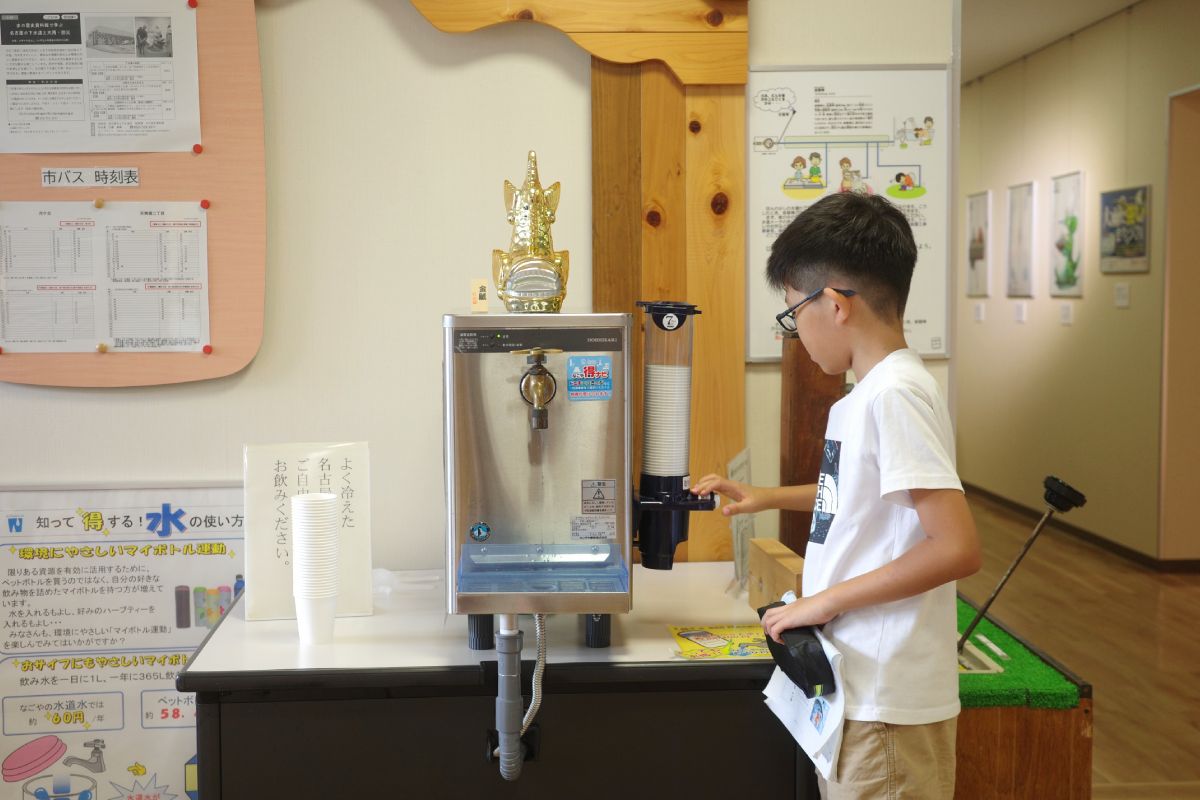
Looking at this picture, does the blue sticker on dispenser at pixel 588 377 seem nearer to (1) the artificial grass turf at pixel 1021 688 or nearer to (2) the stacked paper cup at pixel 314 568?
(2) the stacked paper cup at pixel 314 568

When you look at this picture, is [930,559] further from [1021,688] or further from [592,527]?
[1021,688]

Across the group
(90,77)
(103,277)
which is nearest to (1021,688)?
(103,277)

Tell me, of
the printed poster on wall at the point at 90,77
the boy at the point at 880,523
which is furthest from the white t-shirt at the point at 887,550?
the printed poster on wall at the point at 90,77

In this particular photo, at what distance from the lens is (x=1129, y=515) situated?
17.0 ft

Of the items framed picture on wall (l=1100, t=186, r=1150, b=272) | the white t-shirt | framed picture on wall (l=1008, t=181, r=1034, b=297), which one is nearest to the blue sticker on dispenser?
the white t-shirt

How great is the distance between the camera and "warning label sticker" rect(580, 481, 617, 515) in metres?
1.57

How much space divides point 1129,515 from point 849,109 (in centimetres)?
382

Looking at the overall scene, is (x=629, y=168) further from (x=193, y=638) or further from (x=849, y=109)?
A: (x=193, y=638)

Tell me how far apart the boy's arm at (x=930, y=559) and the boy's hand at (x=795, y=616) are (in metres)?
0.04

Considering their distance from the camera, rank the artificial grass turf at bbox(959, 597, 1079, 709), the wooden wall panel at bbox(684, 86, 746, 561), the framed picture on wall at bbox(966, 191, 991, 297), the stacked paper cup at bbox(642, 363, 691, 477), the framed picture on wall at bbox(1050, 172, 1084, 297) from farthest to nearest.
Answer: the framed picture on wall at bbox(966, 191, 991, 297) → the framed picture on wall at bbox(1050, 172, 1084, 297) → the wooden wall panel at bbox(684, 86, 746, 561) → the artificial grass turf at bbox(959, 597, 1079, 709) → the stacked paper cup at bbox(642, 363, 691, 477)

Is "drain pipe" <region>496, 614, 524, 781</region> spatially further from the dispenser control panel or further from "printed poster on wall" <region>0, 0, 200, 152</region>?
"printed poster on wall" <region>0, 0, 200, 152</region>

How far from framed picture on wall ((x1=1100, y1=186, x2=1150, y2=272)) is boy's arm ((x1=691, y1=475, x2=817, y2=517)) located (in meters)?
4.07

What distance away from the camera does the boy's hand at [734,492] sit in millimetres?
1671

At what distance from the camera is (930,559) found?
51.4 inches
